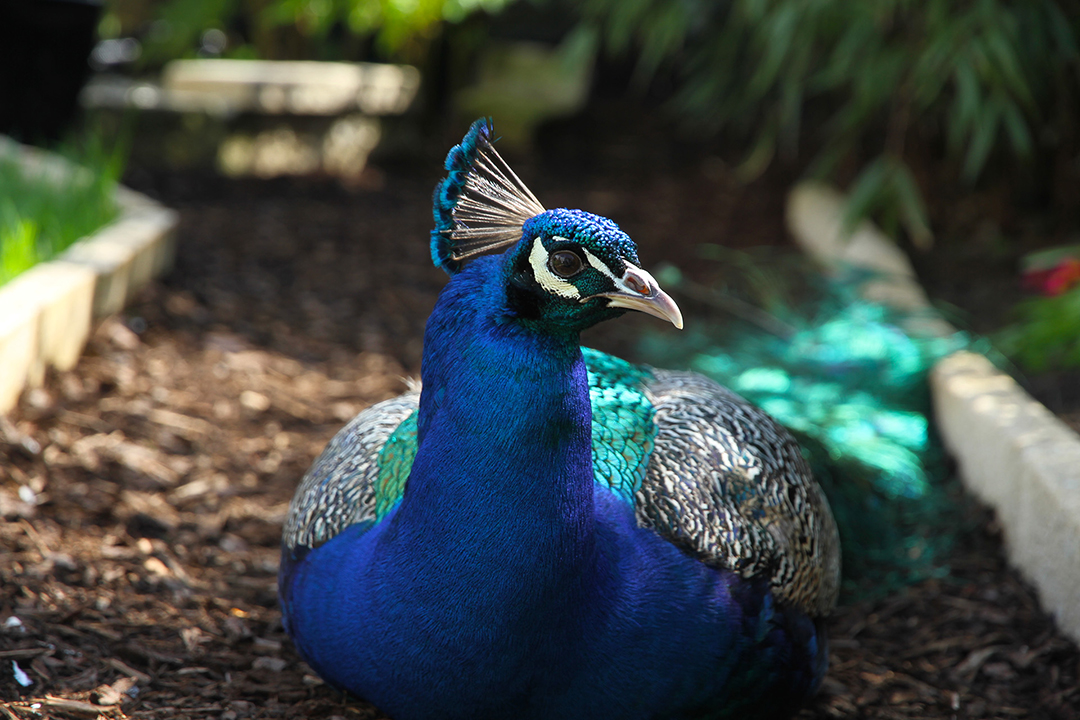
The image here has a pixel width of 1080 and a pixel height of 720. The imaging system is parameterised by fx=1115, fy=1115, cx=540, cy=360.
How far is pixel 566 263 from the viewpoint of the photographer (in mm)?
1451

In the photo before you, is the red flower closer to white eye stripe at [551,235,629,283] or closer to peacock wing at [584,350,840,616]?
peacock wing at [584,350,840,616]

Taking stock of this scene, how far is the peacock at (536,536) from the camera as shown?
4.93 feet

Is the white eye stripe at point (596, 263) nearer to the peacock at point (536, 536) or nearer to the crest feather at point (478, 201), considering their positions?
the peacock at point (536, 536)

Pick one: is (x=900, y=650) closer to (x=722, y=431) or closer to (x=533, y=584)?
(x=722, y=431)

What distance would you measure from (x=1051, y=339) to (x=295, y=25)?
199 inches

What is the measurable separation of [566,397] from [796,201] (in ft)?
14.4

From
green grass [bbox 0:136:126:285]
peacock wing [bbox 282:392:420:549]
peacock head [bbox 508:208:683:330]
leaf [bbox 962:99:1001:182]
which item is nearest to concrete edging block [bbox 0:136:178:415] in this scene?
green grass [bbox 0:136:126:285]

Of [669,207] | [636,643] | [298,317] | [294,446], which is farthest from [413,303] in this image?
[636,643]

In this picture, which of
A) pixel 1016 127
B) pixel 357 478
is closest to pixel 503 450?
pixel 357 478

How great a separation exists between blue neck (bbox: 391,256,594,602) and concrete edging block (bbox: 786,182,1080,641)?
47.2 inches

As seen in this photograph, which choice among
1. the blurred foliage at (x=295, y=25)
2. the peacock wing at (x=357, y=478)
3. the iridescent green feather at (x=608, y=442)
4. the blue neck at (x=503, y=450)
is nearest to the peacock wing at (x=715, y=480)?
the iridescent green feather at (x=608, y=442)

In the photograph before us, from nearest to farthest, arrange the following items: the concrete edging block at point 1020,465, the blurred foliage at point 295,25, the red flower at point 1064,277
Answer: the concrete edging block at point 1020,465
the red flower at point 1064,277
the blurred foliage at point 295,25

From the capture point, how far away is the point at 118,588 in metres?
2.28

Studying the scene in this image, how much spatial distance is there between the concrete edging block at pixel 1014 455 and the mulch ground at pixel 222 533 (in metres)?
0.07
